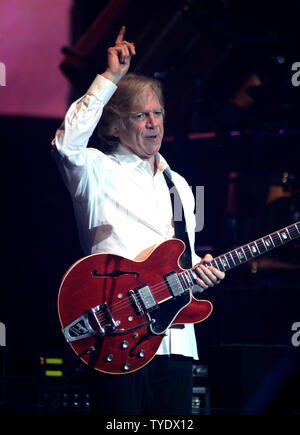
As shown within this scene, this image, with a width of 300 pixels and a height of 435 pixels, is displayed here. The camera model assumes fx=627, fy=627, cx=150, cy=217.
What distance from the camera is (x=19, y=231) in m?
4.50

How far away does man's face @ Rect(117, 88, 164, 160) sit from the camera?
2.83 m

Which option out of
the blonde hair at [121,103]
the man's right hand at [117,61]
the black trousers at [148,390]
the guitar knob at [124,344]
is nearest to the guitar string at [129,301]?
the guitar knob at [124,344]

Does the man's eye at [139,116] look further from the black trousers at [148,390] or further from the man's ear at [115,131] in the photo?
the black trousers at [148,390]

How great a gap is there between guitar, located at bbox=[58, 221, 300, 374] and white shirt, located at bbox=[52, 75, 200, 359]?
86mm

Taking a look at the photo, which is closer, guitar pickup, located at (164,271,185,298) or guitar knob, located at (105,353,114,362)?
guitar knob, located at (105,353,114,362)

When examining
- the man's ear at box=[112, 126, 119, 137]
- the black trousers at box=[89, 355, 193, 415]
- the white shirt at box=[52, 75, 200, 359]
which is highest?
the man's ear at box=[112, 126, 119, 137]

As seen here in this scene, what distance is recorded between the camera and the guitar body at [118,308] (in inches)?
98.0

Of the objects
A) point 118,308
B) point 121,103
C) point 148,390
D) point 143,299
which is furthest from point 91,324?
point 121,103

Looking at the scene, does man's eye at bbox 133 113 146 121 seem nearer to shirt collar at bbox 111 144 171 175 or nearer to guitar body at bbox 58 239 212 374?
shirt collar at bbox 111 144 171 175

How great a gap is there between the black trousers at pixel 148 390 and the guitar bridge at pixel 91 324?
0.16 meters

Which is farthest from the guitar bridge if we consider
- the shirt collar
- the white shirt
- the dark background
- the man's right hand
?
the dark background

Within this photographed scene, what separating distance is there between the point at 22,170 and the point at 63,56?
1.74 meters

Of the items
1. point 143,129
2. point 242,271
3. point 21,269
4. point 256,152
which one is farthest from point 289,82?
point 21,269

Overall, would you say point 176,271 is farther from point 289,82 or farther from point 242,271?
point 289,82
